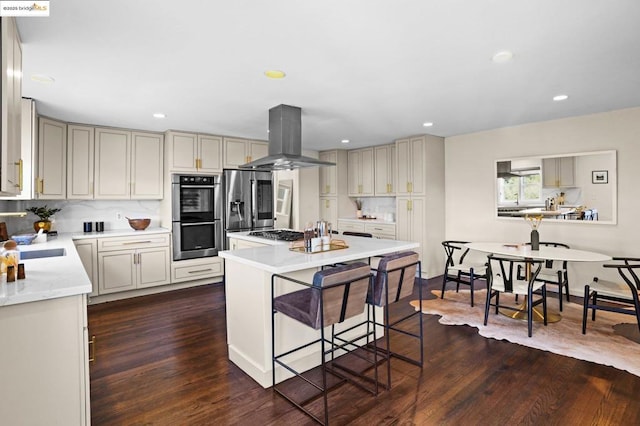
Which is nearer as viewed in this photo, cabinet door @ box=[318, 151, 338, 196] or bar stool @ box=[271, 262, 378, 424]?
bar stool @ box=[271, 262, 378, 424]

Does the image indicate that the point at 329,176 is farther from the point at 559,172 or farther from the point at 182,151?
the point at 559,172

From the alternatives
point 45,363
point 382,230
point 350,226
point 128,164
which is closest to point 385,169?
point 382,230

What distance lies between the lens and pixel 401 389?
2334 mm

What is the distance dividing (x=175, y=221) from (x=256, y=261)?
3028 mm

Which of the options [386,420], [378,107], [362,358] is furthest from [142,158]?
[386,420]

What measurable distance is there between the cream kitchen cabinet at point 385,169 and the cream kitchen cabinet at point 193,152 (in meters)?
2.79

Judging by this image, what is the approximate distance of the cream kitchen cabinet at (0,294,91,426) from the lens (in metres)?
1.52

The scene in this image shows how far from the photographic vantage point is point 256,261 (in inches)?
93.5

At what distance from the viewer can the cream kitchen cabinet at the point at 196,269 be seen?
4.95 metres

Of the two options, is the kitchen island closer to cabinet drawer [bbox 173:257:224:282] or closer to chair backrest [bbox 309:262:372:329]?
chair backrest [bbox 309:262:372:329]

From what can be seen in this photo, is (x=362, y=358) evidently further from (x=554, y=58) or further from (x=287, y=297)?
(x=554, y=58)

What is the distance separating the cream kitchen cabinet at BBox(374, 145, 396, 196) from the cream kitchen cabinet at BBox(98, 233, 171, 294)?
3.64 meters

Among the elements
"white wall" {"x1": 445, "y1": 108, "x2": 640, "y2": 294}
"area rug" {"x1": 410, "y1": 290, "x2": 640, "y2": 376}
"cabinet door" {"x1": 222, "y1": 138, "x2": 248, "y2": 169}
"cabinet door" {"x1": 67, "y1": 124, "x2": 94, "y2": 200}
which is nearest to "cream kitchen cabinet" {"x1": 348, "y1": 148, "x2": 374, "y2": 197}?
"white wall" {"x1": 445, "y1": 108, "x2": 640, "y2": 294}

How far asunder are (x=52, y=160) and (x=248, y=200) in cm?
253
